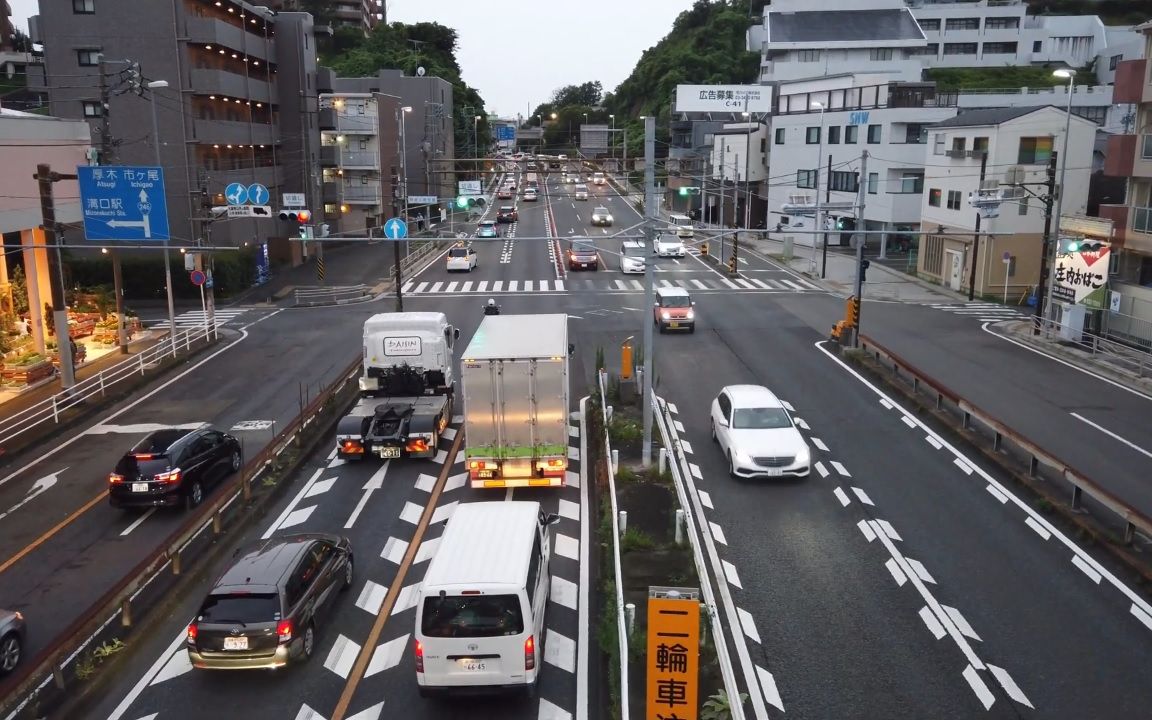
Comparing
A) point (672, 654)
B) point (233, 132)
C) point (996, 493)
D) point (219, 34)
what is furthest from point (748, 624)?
point (233, 132)

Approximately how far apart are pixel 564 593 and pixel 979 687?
250 inches

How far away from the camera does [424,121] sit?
3445 inches

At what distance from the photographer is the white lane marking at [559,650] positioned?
502 inches

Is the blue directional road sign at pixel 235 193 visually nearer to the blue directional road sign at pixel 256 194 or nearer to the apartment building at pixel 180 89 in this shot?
the blue directional road sign at pixel 256 194

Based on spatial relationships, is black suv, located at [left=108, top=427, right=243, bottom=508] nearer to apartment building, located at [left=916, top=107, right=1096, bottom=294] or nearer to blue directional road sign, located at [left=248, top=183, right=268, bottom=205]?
blue directional road sign, located at [left=248, top=183, right=268, bottom=205]

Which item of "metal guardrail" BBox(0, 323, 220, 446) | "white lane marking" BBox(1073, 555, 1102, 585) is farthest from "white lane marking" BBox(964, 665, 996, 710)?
"metal guardrail" BBox(0, 323, 220, 446)

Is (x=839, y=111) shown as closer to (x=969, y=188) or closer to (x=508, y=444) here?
(x=969, y=188)

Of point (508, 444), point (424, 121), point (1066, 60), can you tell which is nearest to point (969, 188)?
point (508, 444)

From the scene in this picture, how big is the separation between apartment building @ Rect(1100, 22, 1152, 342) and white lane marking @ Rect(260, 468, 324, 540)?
100 ft

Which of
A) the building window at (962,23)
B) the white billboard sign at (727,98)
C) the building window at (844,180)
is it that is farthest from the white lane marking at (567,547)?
the building window at (962,23)

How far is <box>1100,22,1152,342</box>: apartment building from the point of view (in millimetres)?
34000

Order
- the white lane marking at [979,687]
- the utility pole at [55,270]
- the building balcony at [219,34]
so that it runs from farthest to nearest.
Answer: the building balcony at [219,34] < the utility pole at [55,270] < the white lane marking at [979,687]

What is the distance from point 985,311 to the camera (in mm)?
43969

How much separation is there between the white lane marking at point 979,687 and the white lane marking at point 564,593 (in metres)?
5.86
